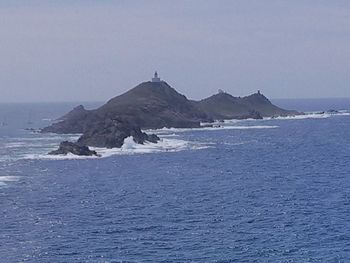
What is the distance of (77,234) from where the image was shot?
6819cm

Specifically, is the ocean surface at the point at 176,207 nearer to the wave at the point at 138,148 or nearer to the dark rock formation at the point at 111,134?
the wave at the point at 138,148

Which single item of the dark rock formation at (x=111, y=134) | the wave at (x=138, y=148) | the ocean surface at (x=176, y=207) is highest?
the dark rock formation at (x=111, y=134)

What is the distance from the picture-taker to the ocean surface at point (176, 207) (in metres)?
61.8

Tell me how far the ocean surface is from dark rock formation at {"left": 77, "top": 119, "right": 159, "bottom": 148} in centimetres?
1547

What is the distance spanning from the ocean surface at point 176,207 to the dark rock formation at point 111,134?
1547 centimetres

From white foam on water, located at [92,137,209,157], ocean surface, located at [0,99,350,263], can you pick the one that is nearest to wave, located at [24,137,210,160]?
white foam on water, located at [92,137,209,157]

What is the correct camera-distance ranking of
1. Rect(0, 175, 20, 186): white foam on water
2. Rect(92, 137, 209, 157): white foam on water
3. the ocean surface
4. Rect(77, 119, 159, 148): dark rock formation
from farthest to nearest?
Rect(77, 119, 159, 148): dark rock formation < Rect(92, 137, 209, 157): white foam on water < Rect(0, 175, 20, 186): white foam on water < the ocean surface

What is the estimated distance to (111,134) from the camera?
164m

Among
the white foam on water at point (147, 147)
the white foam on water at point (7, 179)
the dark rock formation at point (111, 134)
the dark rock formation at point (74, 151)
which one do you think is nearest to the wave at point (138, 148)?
the white foam on water at point (147, 147)

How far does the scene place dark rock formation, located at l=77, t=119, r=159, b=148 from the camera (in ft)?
Result: 535

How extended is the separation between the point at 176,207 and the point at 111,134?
3302 inches

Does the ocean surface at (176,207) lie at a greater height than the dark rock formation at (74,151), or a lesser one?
lesser

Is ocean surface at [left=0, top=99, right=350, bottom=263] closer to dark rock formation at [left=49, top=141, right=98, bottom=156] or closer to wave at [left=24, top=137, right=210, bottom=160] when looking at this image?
wave at [left=24, top=137, right=210, bottom=160]

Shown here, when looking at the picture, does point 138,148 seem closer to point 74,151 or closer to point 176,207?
point 74,151
